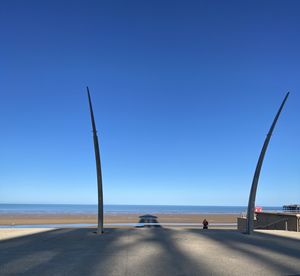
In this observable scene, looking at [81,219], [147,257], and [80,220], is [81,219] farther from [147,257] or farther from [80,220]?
[147,257]

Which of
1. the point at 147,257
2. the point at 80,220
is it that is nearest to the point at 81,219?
the point at 80,220

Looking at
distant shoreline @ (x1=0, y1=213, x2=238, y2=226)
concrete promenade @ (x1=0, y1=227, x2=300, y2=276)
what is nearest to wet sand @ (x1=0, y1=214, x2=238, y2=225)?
distant shoreline @ (x1=0, y1=213, x2=238, y2=226)

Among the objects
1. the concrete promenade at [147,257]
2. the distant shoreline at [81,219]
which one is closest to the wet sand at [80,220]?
the distant shoreline at [81,219]

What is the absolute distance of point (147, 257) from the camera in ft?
31.6

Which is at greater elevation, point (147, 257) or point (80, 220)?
point (80, 220)

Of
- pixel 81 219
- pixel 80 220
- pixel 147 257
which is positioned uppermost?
pixel 81 219

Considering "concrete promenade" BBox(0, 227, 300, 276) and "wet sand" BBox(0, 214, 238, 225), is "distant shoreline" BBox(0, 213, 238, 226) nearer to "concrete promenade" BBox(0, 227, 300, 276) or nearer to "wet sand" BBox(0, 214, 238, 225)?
"wet sand" BBox(0, 214, 238, 225)

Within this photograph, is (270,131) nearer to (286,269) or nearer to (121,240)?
(121,240)

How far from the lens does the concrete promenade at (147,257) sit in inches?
321

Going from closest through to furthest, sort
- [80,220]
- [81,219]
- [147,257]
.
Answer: [147,257]
[80,220]
[81,219]

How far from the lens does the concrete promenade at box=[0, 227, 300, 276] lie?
8.16 metres

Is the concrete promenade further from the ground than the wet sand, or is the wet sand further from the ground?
the wet sand

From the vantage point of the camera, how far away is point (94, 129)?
16359mm

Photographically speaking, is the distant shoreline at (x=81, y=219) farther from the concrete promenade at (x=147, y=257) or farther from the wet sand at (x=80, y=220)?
the concrete promenade at (x=147, y=257)
